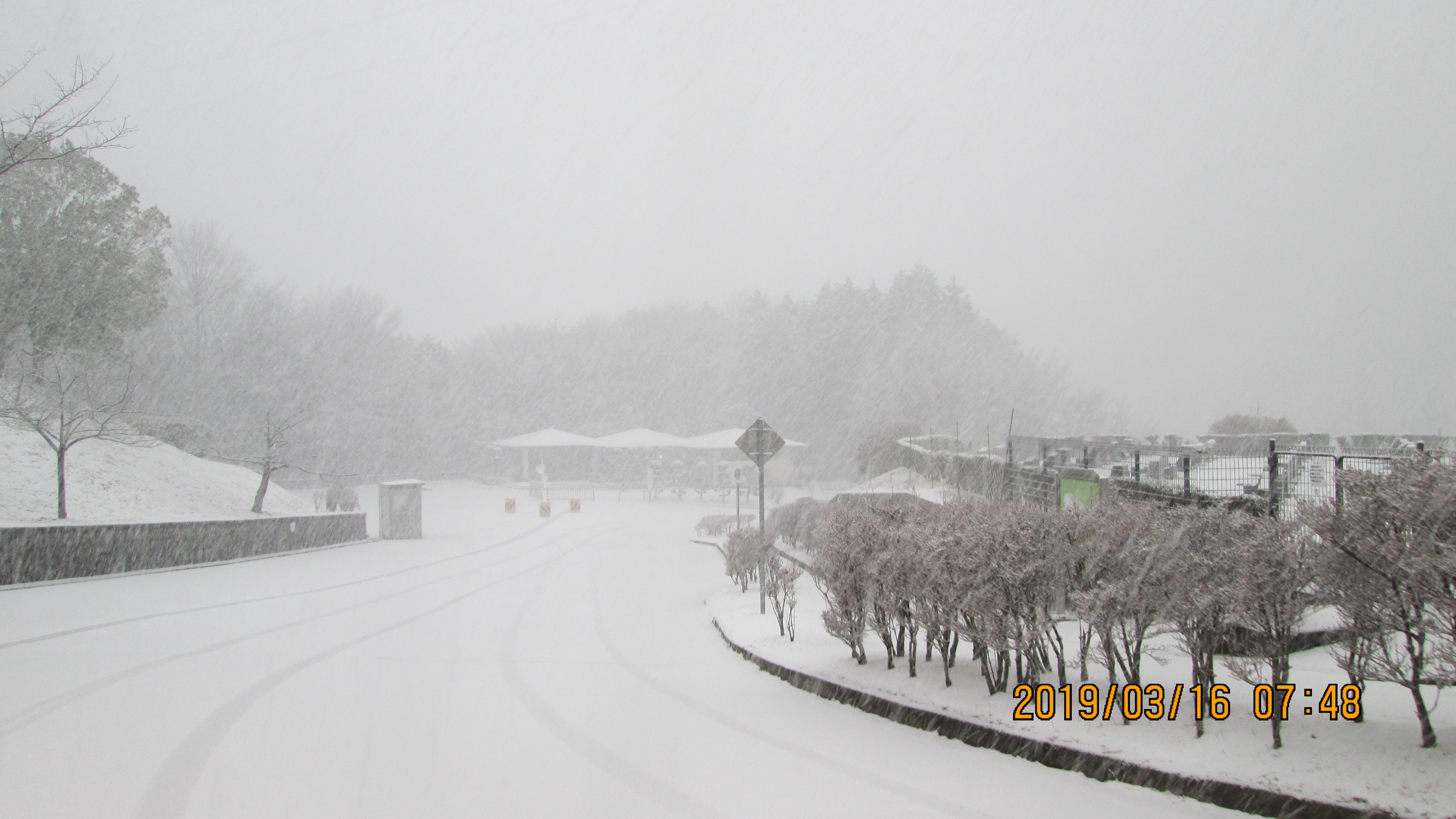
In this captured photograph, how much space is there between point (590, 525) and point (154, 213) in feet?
51.1

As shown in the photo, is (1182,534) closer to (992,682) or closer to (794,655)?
(992,682)

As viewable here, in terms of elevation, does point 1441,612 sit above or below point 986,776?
above

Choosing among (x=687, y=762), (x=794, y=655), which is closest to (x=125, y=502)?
(x=794, y=655)

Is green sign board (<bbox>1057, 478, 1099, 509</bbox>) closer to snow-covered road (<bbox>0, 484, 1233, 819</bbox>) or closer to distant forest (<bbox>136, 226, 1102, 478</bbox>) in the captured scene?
snow-covered road (<bbox>0, 484, 1233, 819</bbox>)

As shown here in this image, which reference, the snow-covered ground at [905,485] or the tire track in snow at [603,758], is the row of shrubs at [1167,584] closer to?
the tire track in snow at [603,758]

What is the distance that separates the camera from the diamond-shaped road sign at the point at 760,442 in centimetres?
1212

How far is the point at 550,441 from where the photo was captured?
1618 inches

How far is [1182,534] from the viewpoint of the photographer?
17.8 feet

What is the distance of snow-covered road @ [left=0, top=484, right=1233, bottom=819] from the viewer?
4.49m

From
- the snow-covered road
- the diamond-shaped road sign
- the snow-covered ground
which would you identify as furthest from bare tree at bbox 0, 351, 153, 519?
the snow-covered ground

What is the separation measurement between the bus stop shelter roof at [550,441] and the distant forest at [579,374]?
30.5 ft

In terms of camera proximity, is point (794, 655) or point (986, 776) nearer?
point (986, 776)
